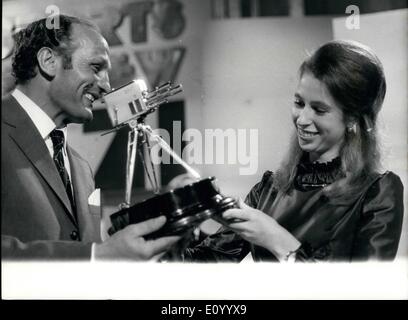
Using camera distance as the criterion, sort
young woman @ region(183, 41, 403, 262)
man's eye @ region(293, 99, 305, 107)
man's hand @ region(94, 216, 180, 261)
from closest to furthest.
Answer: man's hand @ region(94, 216, 180, 261)
young woman @ region(183, 41, 403, 262)
man's eye @ region(293, 99, 305, 107)

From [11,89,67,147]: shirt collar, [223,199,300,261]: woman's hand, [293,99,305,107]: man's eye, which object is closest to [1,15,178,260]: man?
[11,89,67,147]: shirt collar

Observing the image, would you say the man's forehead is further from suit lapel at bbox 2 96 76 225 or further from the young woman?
the young woman

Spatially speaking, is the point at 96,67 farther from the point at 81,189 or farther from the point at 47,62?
the point at 81,189

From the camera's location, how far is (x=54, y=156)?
180 centimetres

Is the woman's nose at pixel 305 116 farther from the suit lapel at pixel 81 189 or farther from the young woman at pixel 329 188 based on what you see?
the suit lapel at pixel 81 189

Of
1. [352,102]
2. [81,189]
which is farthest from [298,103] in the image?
[81,189]

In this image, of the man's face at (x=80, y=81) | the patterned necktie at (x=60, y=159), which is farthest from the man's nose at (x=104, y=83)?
the patterned necktie at (x=60, y=159)

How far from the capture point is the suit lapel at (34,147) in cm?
173

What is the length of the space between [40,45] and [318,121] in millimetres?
1001

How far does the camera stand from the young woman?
171 centimetres

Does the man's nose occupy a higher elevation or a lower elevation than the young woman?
higher

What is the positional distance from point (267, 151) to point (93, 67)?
0.69m

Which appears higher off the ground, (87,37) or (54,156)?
(87,37)

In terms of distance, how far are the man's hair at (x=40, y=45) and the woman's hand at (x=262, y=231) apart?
80 cm
